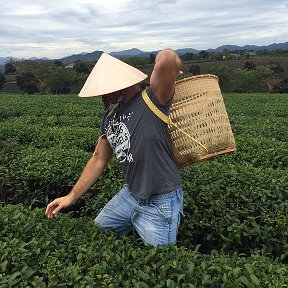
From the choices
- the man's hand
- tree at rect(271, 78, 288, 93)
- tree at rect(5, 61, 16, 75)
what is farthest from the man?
tree at rect(5, 61, 16, 75)

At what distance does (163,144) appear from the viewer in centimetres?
303

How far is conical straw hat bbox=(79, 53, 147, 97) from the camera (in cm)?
294

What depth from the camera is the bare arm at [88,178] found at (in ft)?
11.1

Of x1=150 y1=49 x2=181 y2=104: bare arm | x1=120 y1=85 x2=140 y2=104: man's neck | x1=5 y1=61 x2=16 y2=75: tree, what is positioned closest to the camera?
x1=150 y1=49 x2=181 y2=104: bare arm

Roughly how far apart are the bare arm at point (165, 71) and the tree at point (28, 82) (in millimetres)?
48933

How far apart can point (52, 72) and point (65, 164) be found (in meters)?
48.1

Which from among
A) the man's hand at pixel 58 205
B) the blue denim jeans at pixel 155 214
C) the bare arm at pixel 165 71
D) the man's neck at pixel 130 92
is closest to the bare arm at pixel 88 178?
the man's hand at pixel 58 205

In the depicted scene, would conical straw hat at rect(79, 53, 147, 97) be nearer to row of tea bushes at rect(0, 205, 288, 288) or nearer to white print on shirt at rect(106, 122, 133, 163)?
white print on shirt at rect(106, 122, 133, 163)

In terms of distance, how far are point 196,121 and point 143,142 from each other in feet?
1.59

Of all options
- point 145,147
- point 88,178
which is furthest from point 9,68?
point 145,147

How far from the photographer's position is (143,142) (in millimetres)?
2955

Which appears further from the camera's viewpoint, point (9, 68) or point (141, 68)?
point (9, 68)

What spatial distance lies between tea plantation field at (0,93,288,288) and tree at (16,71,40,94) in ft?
145

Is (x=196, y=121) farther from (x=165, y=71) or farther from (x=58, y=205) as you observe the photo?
(x=58, y=205)
